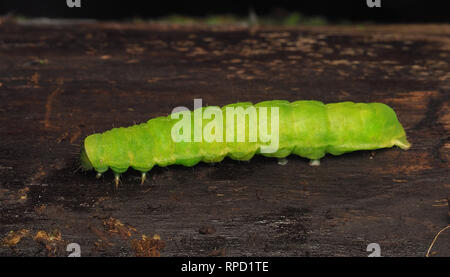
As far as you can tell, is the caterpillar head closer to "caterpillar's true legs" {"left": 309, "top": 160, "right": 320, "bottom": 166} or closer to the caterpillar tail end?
"caterpillar's true legs" {"left": 309, "top": 160, "right": 320, "bottom": 166}

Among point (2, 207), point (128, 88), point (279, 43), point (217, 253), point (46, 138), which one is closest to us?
point (217, 253)

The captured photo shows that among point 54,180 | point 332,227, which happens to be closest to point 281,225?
point 332,227

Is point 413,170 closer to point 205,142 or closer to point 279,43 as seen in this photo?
point 205,142

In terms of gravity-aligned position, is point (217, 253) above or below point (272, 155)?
below

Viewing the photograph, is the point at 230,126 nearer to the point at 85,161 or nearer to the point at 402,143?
the point at 85,161

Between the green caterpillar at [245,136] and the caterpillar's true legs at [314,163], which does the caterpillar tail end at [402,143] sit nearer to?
the green caterpillar at [245,136]

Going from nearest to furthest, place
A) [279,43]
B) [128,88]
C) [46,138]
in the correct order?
[46,138] → [128,88] → [279,43]

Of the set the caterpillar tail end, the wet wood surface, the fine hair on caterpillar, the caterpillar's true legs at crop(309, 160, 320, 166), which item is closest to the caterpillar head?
the wet wood surface
